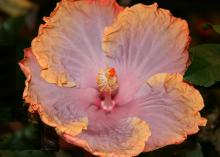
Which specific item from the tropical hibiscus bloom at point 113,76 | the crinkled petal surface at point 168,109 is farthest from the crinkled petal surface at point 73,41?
the crinkled petal surface at point 168,109

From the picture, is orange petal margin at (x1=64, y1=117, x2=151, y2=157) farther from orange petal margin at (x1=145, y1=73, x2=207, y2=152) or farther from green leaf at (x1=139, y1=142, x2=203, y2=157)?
green leaf at (x1=139, y1=142, x2=203, y2=157)

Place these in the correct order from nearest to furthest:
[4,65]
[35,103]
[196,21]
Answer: [35,103]
[4,65]
[196,21]

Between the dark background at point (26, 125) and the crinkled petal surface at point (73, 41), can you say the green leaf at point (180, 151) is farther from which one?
the crinkled petal surface at point (73, 41)

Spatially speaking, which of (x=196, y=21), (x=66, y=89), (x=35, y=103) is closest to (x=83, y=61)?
(x=66, y=89)

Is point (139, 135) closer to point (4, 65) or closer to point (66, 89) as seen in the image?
point (66, 89)

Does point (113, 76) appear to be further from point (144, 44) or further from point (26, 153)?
point (26, 153)

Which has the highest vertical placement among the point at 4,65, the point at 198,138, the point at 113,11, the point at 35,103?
the point at 113,11

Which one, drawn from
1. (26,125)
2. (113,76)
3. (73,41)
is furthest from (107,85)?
(26,125)
